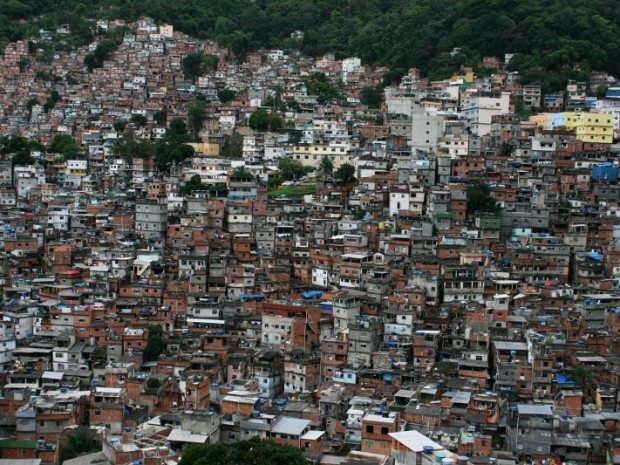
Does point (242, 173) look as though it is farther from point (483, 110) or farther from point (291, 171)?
point (483, 110)

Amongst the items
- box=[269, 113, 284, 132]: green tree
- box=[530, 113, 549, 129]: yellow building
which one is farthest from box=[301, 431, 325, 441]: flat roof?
box=[269, 113, 284, 132]: green tree

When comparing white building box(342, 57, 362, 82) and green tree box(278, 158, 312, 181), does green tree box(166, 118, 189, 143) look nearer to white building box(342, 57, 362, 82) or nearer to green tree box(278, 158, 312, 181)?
green tree box(278, 158, 312, 181)

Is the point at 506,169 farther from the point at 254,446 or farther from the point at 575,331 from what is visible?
the point at 254,446

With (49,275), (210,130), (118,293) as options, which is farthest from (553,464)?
(210,130)

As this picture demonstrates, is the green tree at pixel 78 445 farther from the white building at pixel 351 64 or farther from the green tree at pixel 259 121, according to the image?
the white building at pixel 351 64

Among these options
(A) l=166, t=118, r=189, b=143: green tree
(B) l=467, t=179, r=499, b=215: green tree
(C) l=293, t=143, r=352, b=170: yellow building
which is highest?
(A) l=166, t=118, r=189, b=143: green tree

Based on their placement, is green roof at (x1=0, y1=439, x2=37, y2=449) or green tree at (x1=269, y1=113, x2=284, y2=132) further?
green tree at (x1=269, y1=113, x2=284, y2=132)
